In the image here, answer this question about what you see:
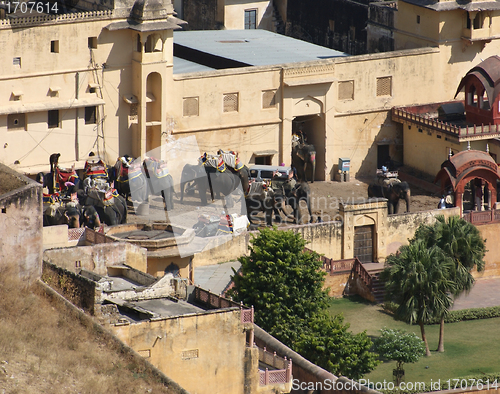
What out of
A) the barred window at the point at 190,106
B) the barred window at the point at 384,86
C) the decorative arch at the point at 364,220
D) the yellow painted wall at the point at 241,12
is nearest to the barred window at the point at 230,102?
the barred window at the point at 190,106

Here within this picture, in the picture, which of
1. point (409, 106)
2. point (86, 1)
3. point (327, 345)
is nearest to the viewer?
point (327, 345)

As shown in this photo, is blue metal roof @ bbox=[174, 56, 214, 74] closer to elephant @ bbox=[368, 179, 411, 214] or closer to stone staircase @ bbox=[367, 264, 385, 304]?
elephant @ bbox=[368, 179, 411, 214]

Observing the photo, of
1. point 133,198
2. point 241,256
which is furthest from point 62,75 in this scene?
point 241,256

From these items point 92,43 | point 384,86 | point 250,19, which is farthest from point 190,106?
point 250,19

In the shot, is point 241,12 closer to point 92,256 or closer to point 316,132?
point 316,132

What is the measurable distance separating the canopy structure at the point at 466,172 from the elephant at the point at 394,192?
143 cm

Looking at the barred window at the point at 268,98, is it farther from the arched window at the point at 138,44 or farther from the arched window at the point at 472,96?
the arched window at the point at 472,96

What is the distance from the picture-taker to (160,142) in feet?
168

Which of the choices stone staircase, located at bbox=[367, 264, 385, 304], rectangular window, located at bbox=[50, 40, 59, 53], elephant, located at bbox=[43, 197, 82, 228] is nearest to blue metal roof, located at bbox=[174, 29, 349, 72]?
rectangular window, located at bbox=[50, 40, 59, 53]

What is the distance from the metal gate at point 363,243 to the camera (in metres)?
47.1

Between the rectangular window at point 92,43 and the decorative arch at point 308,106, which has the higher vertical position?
the rectangular window at point 92,43

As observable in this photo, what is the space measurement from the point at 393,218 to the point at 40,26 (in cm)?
1317

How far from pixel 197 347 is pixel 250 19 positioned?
32.5m

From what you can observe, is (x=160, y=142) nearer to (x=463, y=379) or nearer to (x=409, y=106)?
(x=409, y=106)
